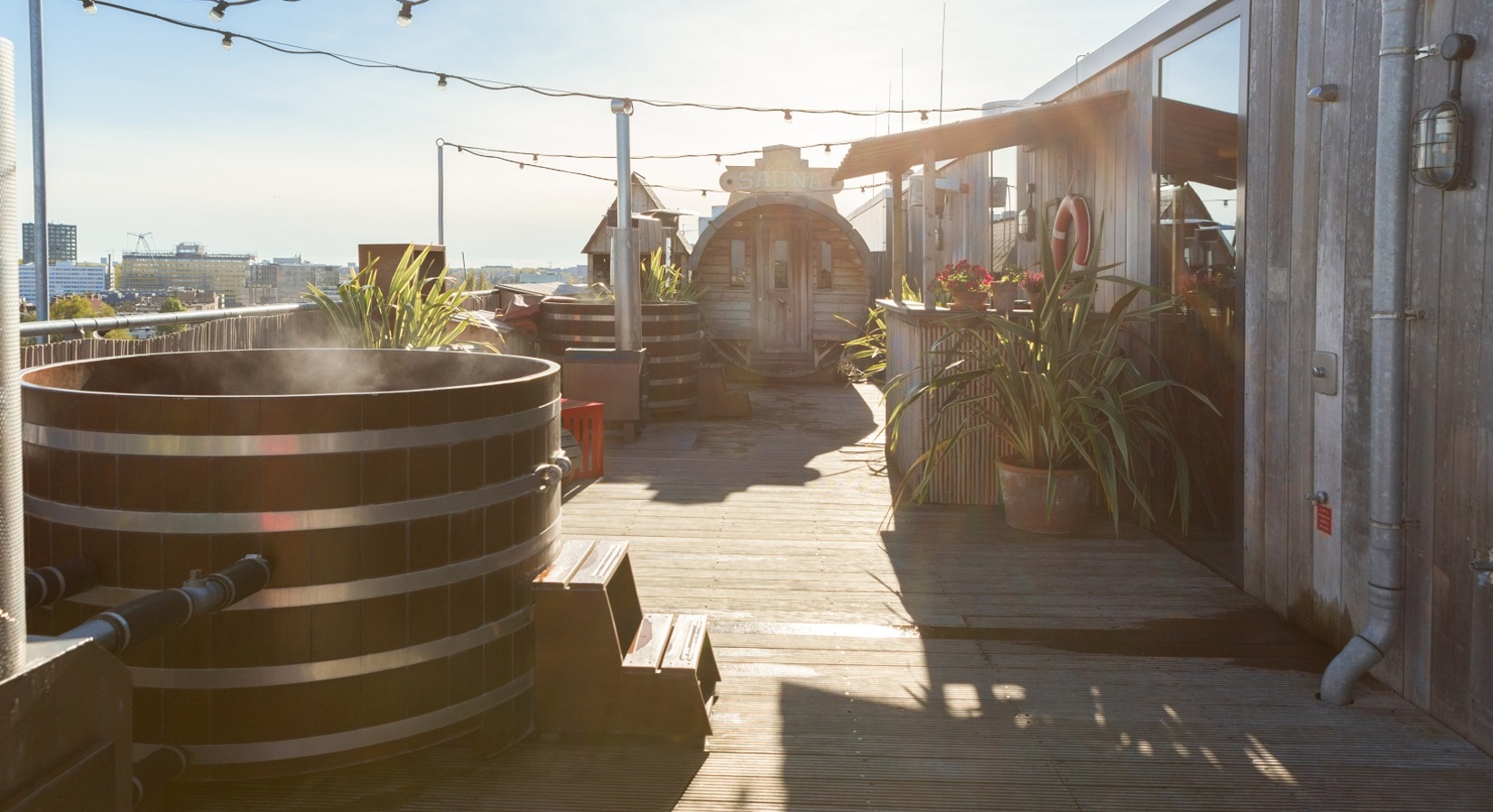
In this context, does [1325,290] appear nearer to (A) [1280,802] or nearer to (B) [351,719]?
(A) [1280,802]

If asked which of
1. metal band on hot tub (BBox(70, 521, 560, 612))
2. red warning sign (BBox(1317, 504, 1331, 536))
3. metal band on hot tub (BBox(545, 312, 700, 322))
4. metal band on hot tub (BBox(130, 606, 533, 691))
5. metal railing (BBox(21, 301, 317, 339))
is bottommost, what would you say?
metal band on hot tub (BBox(130, 606, 533, 691))

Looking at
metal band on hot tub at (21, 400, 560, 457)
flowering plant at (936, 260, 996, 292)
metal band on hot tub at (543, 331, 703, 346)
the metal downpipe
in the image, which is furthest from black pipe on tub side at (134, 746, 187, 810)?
metal band on hot tub at (543, 331, 703, 346)

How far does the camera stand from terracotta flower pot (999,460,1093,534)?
5.46 meters

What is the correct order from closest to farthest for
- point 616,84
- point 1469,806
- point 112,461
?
point 112,461
point 1469,806
point 616,84

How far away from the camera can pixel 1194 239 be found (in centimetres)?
541

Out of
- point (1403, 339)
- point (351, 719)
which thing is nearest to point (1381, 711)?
point (1403, 339)

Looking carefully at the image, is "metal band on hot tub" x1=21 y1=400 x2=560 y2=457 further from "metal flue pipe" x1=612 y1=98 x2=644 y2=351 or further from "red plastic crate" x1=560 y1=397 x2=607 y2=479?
"metal flue pipe" x1=612 y1=98 x2=644 y2=351

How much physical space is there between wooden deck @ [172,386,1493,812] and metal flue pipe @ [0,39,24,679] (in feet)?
4.96

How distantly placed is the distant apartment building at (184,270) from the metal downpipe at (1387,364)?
156ft

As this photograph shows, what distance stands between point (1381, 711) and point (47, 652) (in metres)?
3.26

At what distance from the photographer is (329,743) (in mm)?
2623

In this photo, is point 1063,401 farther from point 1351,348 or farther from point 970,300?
point 1351,348

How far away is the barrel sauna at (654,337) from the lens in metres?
9.68

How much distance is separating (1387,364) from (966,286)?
3288mm
